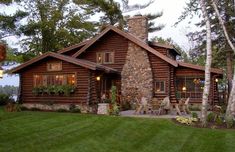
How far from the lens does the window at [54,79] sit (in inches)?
919

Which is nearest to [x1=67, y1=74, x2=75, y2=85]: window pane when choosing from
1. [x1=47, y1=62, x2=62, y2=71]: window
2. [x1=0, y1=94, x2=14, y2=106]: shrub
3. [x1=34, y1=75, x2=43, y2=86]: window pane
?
[x1=47, y1=62, x2=62, y2=71]: window

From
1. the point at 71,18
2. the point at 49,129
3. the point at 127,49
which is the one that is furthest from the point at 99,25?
the point at 49,129

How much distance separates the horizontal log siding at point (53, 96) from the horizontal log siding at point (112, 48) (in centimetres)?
457

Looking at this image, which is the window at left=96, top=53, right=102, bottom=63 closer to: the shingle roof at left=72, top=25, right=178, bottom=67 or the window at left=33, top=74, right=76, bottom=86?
the shingle roof at left=72, top=25, right=178, bottom=67

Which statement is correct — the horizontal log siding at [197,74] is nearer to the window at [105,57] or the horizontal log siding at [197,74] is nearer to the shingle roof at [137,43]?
the shingle roof at [137,43]

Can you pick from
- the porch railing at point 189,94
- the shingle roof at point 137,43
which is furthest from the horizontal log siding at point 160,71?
the porch railing at point 189,94

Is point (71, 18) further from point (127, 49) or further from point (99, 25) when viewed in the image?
point (127, 49)

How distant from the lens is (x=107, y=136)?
1307cm

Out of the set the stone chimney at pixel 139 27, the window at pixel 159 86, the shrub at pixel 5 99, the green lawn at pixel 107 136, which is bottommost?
the green lawn at pixel 107 136

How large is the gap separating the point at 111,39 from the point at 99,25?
14.4 metres

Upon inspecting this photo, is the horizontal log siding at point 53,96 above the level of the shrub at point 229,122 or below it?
above

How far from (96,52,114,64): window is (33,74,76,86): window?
16.1 ft

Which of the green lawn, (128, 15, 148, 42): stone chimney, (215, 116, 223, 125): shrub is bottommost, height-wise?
the green lawn

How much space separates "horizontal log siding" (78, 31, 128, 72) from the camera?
26938 millimetres
